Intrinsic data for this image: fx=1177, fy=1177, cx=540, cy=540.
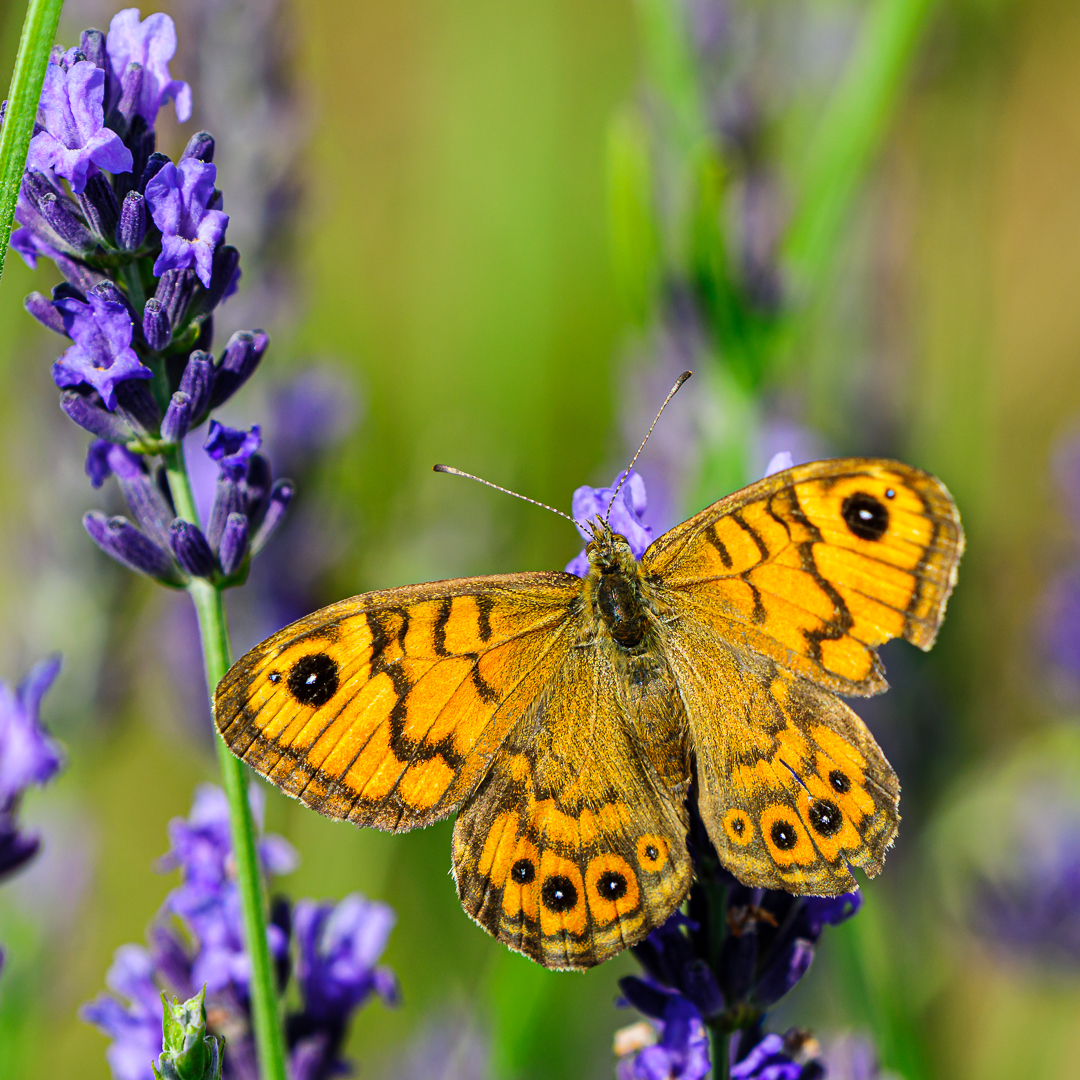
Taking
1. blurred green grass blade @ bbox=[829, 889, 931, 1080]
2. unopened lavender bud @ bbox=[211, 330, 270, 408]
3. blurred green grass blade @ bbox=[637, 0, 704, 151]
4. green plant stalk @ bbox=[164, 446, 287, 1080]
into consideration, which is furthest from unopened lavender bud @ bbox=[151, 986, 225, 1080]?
blurred green grass blade @ bbox=[637, 0, 704, 151]

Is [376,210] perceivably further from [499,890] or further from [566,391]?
[499,890]

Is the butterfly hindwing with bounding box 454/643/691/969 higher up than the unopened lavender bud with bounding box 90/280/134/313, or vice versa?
the unopened lavender bud with bounding box 90/280/134/313

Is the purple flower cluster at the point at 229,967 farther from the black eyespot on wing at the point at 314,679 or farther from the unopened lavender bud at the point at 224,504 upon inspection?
the unopened lavender bud at the point at 224,504

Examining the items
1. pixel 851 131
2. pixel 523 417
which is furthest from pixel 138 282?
pixel 523 417

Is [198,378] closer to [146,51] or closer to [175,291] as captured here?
[175,291]

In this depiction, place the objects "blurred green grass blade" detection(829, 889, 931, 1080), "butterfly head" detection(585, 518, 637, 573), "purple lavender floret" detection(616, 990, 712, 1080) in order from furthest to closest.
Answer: "blurred green grass blade" detection(829, 889, 931, 1080)
"butterfly head" detection(585, 518, 637, 573)
"purple lavender floret" detection(616, 990, 712, 1080)

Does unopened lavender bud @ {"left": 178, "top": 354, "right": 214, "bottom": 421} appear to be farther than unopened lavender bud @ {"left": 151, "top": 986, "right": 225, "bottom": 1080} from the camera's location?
Yes

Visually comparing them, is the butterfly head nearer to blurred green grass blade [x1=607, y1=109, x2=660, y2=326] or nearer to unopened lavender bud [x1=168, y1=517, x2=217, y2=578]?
unopened lavender bud [x1=168, y1=517, x2=217, y2=578]
